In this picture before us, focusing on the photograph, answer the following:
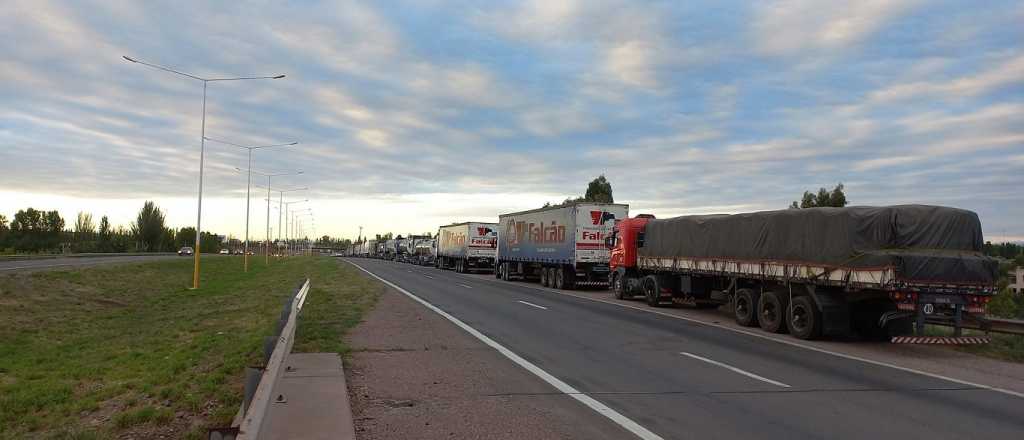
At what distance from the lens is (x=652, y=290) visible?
22266 millimetres

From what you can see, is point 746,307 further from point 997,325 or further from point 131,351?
point 131,351

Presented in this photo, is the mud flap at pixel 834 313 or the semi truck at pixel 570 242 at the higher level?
the semi truck at pixel 570 242

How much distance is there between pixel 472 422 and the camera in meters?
7.13

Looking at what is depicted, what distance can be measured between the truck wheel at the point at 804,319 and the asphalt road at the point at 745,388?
102 cm

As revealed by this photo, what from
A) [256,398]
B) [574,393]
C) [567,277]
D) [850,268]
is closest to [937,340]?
[850,268]

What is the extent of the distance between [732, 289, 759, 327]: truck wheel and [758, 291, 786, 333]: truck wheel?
317 millimetres

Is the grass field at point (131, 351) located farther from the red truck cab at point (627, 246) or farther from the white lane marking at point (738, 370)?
the red truck cab at point (627, 246)

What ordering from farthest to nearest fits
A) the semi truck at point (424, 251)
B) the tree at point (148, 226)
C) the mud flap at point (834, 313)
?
the tree at point (148, 226), the semi truck at point (424, 251), the mud flap at point (834, 313)

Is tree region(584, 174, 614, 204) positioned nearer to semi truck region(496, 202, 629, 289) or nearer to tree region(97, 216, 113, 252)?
semi truck region(496, 202, 629, 289)

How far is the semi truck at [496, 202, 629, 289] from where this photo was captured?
3084 centimetres

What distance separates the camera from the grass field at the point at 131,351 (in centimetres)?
873

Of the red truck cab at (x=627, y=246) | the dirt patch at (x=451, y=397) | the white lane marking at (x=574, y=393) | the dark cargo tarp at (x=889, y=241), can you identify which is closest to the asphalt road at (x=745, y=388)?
the white lane marking at (x=574, y=393)

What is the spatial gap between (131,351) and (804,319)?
14.1 meters

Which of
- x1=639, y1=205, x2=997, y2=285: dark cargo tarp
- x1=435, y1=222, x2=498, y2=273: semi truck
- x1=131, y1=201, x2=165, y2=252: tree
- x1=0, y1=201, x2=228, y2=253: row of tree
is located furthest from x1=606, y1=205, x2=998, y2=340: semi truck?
x1=131, y1=201, x2=165, y2=252: tree
